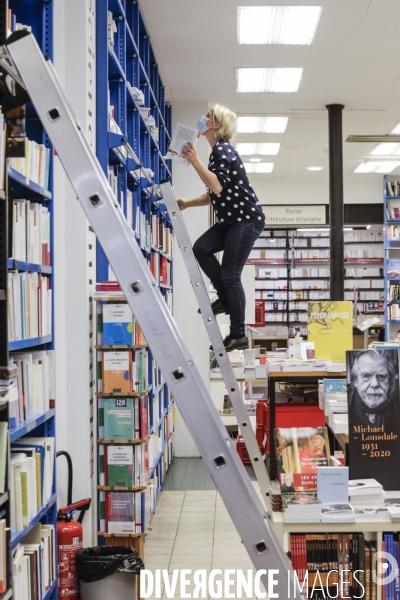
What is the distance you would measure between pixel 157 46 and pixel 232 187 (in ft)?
11.5

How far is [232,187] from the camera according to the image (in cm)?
336

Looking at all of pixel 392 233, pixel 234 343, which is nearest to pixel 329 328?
pixel 234 343

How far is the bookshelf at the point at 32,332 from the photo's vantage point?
8.29 ft

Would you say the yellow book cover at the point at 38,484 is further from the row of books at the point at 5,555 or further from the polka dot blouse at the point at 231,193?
the polka dot blouse at the point at 231,193

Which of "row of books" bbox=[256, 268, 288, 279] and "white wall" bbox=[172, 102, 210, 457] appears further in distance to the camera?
"row of books" bbox=[256, 268, 288, 279]

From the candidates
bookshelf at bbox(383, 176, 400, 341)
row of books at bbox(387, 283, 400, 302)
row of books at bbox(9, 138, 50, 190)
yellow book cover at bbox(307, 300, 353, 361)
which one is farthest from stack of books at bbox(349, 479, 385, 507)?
row of books at bbox(387, 283, 400, 302)

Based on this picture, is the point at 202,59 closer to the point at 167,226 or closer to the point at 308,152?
the point at 167,226

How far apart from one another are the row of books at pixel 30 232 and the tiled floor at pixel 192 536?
2.05 m

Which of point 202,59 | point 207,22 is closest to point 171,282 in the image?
point 202,59

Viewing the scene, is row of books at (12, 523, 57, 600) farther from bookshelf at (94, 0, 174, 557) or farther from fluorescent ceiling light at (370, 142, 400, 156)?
fluorescent ceiling light at (370, 142, 400, 156)

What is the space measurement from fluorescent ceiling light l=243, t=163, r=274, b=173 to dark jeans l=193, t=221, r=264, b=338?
8.76 m

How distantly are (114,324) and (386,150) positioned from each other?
8.25m

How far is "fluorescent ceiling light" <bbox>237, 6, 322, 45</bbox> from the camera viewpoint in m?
5.52

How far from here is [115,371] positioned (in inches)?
148
